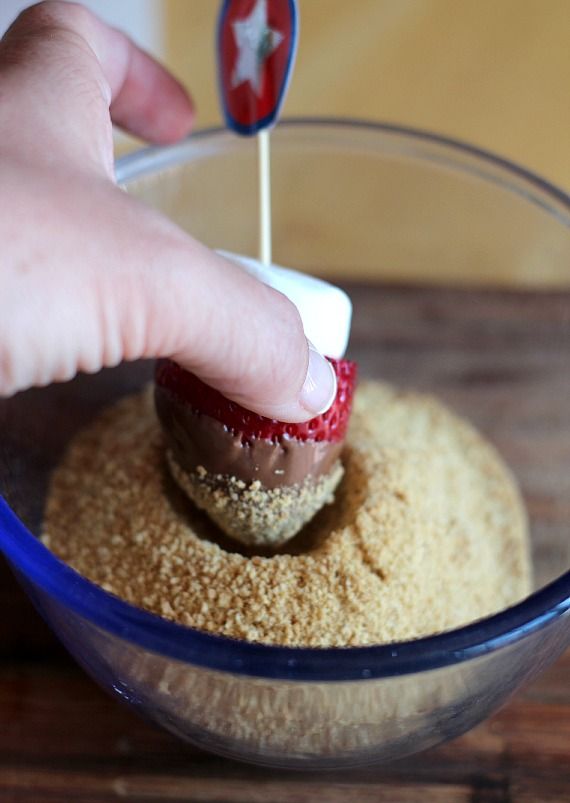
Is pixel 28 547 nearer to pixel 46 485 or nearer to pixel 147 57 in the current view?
pixel 46 485

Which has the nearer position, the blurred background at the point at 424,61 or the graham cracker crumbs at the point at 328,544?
the graham cracker crumbs at the point at 328,544

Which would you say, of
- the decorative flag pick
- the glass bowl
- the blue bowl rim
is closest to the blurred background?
the glass bowl

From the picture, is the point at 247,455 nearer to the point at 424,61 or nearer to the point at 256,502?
the point at 256,502

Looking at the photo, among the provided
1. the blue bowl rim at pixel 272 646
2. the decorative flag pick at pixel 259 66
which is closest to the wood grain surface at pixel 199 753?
the blue bowl rim at pixel 272 646

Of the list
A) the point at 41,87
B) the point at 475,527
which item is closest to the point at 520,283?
the point at 475,527

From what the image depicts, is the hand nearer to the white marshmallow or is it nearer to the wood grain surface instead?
the white marshmallow

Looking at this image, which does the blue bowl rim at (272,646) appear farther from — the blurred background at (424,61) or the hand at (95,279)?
the blurred background at (424,61)
